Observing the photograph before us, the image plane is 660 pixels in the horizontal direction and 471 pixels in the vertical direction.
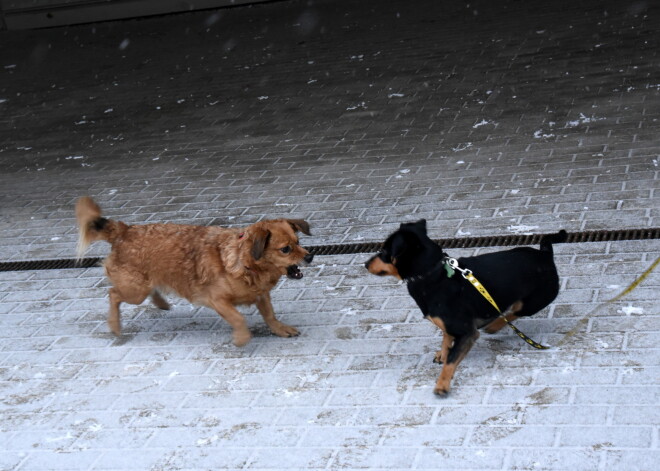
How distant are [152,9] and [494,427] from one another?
49.5 feet

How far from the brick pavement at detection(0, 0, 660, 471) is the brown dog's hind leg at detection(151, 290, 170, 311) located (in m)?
0.06

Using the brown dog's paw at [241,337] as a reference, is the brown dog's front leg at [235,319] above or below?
above

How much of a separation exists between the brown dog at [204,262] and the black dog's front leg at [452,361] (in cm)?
103

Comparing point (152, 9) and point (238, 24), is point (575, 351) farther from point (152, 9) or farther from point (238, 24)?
point (152, 9)

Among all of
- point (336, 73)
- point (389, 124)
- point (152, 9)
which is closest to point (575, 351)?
point (389, 124)

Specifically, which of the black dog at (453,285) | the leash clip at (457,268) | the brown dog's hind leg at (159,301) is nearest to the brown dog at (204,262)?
the brown dog's hind leg at (159,301)

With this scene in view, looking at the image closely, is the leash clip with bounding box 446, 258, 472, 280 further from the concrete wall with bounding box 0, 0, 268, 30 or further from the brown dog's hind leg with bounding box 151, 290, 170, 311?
the concrete wall with bounding box 0, 0, 268, 30

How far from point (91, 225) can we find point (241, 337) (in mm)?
1159

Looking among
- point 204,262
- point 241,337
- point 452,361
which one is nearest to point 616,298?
point 452,361

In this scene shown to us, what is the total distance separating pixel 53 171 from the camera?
10.1 m

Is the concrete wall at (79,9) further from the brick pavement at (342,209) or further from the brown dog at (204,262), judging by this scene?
the brown dog at (204,262)

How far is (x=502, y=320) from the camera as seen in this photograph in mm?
4996

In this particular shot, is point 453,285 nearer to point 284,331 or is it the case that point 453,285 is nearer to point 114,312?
point 284,331

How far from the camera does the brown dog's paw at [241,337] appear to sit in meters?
5.32
